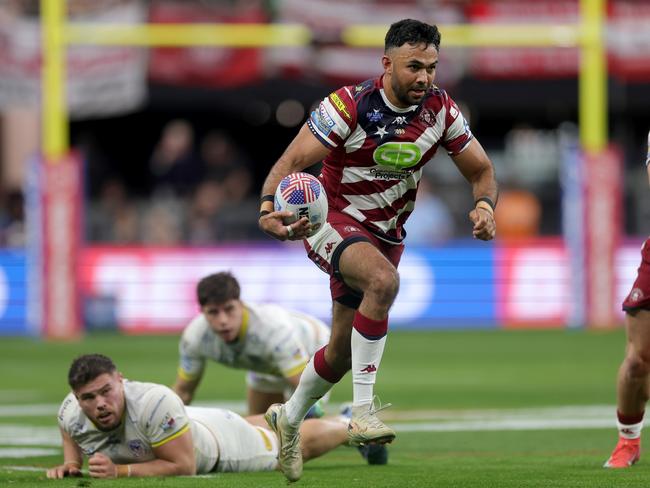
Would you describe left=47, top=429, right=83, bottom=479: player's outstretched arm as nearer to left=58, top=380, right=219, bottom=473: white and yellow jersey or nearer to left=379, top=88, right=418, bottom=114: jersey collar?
left=58, top=380, right=219, bottom=473: white and yellow jersey

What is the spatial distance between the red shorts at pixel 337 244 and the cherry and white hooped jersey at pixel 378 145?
0.07m

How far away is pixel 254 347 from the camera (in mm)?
10562

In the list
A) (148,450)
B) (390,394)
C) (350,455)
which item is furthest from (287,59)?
(148,450)

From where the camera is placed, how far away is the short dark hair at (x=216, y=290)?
1024 centimetres

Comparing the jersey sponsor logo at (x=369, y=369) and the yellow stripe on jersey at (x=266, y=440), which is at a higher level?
the jersey sponsor logo at (x=369, y=369)

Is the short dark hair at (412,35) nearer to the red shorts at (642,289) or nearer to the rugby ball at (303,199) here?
the rugby ball at (303,199)

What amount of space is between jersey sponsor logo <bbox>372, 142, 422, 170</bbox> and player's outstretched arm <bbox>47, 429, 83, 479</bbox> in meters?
2.47

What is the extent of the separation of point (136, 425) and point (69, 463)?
1.57ft

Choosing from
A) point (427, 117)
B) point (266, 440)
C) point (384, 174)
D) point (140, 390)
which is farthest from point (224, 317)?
point (427, 117)

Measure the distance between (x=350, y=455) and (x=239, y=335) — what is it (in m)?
1.28

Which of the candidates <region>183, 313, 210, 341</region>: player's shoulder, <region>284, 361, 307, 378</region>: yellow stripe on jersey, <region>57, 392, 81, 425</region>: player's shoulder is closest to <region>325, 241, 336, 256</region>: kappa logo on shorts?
<region>57, 392, 81, 425</region>: player's shoulder

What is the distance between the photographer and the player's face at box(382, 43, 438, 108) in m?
8.19

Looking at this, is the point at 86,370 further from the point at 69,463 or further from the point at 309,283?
the point at 309,283

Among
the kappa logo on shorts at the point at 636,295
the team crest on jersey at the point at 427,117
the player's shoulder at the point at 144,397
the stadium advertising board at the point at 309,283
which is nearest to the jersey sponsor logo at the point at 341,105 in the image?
the team crest on jersey at the point at 427,117
